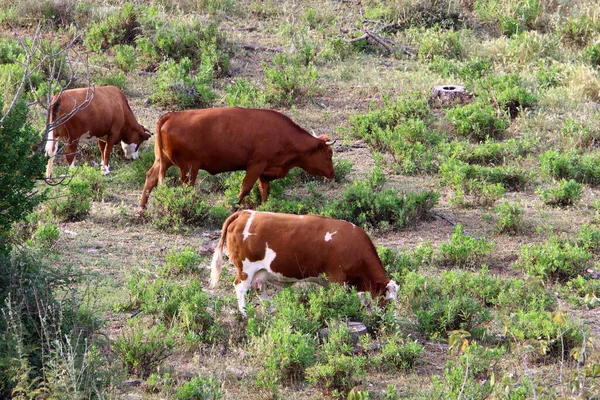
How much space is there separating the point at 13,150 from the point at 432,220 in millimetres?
5657

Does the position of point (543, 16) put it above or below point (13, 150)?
below

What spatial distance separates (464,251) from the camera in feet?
34.0

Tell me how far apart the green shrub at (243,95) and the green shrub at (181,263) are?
5.29 m

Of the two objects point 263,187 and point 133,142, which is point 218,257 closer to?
point 263,187

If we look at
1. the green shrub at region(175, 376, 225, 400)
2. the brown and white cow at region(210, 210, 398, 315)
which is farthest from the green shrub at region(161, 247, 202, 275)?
the green shrub at region(175, 376, 225, 400)

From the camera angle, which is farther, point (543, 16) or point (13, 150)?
point (543, 16)

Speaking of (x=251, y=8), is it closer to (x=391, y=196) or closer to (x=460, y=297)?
(x=391, y=196)

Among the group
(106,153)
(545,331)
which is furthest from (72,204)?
(545,331)

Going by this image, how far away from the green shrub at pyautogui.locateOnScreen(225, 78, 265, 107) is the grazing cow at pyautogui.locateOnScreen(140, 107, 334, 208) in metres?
2.73

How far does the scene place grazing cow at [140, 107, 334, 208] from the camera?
1184 centimetres

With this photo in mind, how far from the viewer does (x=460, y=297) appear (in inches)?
352

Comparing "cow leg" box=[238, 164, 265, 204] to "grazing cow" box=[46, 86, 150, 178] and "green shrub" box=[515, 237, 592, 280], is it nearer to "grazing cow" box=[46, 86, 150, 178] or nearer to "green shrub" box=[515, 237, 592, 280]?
"grazing cow" box=[46, 86, 150, 178]

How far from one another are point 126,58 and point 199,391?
1038 cm

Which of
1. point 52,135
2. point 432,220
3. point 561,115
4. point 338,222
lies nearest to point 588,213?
point 432,220
